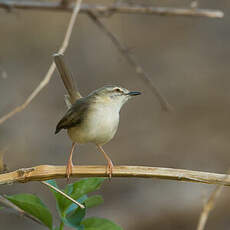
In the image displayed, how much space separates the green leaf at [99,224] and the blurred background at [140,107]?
427 centimetres

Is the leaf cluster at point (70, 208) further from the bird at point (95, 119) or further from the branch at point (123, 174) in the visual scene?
the bird at point (95, 119)

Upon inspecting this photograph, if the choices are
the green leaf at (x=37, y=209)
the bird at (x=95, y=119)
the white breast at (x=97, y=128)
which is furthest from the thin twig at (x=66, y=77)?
the green leaf at (x=37, y=209)

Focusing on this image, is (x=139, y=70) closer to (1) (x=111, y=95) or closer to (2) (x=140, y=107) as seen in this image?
(1) (x=111, y=95)

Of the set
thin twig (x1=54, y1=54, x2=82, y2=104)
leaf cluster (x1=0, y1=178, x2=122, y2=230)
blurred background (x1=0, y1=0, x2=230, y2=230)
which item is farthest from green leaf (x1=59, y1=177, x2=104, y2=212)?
blurred background (x1=0, y1=0, x2=230, y2=230)

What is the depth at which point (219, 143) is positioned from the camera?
9.31m

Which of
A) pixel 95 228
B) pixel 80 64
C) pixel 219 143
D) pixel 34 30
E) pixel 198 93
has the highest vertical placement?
pixel 34 30

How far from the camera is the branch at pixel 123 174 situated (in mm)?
2312

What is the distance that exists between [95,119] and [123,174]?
3.13ft

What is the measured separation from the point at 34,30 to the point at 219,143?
5.32 m

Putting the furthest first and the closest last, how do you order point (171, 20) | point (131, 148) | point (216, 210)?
point (171, 20) → point (131, 148) → point (216, 210)

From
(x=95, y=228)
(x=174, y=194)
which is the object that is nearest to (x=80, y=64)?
(x=174, y=194)

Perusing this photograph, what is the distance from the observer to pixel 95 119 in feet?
11.1

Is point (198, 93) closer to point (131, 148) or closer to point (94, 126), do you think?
point (131, 148)

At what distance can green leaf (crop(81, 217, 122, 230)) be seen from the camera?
2273 mm
